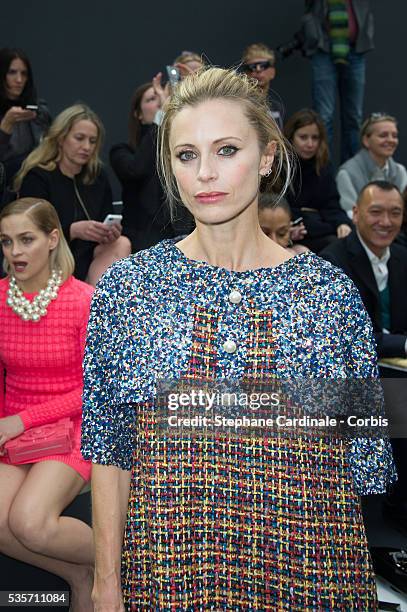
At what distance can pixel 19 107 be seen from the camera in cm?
416

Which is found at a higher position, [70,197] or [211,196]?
[70,197]

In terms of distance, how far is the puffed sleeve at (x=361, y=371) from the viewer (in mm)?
1466

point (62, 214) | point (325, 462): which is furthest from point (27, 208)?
point (325, 462)

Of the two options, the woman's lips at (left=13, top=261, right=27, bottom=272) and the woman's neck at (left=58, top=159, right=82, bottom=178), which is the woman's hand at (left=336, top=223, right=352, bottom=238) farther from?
the woman's lips at (left=13, top=261, right=27, bottom=272)

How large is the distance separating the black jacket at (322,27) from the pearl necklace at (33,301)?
3422 mm

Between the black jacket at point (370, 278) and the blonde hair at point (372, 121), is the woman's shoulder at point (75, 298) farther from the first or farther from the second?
the blonde hair at point (372, 121)

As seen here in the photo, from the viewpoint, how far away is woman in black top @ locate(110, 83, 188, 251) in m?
3.77

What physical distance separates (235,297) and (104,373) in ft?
0.84

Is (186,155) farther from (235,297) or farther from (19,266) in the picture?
(19,266)

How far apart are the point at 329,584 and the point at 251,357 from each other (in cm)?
40

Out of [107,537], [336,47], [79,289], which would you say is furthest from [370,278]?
[336,47]

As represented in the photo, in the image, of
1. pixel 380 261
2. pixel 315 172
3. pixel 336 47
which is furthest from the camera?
pixel 336 47

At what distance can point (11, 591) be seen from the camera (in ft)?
8.05

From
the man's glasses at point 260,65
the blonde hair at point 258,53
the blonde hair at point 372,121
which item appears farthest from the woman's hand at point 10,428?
the blonde hair at point 372,121
